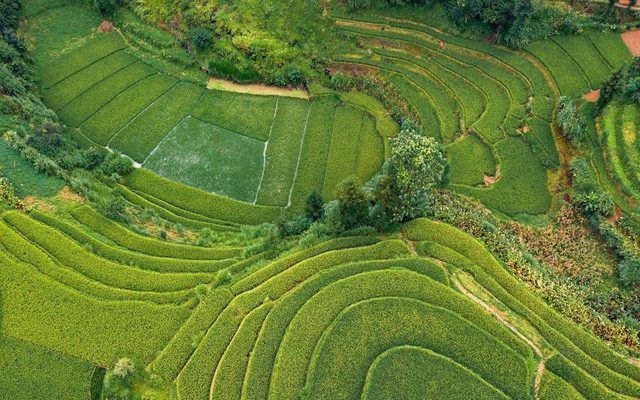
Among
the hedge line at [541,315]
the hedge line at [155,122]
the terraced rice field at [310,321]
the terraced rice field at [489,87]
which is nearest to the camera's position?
the terraced rice field at [310,321]

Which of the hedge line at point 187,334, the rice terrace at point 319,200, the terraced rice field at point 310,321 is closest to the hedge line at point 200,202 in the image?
the rice terrace at point 319,200

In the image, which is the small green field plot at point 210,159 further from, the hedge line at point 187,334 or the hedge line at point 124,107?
the hedge line at point 187,334

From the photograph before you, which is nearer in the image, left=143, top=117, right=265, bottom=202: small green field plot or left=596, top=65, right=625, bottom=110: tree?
left=596, top=65, right=625, bottom=110: tree

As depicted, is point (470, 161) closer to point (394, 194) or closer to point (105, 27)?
point (394, 194)

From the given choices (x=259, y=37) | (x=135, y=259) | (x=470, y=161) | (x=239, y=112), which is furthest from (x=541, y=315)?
(x=259, y=37)

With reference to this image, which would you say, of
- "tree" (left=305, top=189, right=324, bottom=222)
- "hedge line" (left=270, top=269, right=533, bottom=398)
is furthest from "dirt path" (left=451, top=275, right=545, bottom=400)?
"tree" (left=305, top=189, right=324, bottom=222)

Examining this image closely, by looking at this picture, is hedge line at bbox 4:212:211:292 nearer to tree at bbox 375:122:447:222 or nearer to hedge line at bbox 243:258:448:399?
hedge line at bbox 243:258:448:399

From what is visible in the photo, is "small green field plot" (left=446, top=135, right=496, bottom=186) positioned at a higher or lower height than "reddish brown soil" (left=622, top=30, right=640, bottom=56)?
lower
